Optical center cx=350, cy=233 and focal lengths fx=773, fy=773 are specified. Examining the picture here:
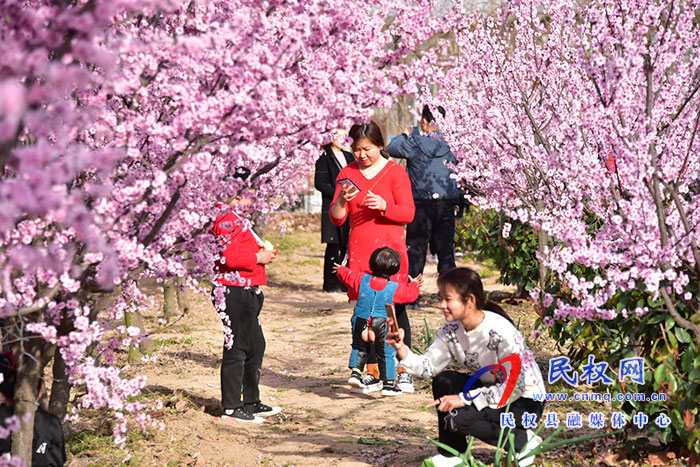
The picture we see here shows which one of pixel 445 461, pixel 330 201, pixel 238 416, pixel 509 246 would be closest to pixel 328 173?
pixel 330 201

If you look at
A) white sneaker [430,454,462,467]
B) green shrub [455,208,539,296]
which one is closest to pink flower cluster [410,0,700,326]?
white sneaker [430,454,462,467]

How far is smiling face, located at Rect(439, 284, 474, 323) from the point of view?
4.00 metres

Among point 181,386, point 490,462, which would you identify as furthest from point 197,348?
point 490,462

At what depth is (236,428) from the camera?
548cm

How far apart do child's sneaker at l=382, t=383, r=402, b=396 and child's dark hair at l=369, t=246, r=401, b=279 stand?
2.90 feet

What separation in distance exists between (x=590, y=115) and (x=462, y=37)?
5.30 meters

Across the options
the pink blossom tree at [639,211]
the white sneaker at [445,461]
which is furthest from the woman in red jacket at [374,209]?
the white sneaker at [445,461]

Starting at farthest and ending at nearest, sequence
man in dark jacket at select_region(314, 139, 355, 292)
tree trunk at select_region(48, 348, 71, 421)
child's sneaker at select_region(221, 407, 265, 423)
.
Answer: man in dark jacket at select_region(314, 139, 355, 292), child's sneaker at select_region(221, 407, 265, 423), tree trunk at select_region(48, 348, 71, 421)

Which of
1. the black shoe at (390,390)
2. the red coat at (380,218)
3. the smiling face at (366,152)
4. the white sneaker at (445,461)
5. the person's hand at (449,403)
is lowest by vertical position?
the black shoe at (390,390)

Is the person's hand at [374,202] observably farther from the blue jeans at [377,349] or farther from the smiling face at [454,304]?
the smiling face at [454,304]

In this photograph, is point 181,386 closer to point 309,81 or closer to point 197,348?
point 197,348

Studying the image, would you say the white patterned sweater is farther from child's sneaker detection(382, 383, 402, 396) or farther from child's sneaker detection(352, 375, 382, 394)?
child's sneaker detection(352, 375, 382, 394)

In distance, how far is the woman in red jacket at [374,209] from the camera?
6031 mm

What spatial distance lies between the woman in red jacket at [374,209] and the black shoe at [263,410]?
1032mm
